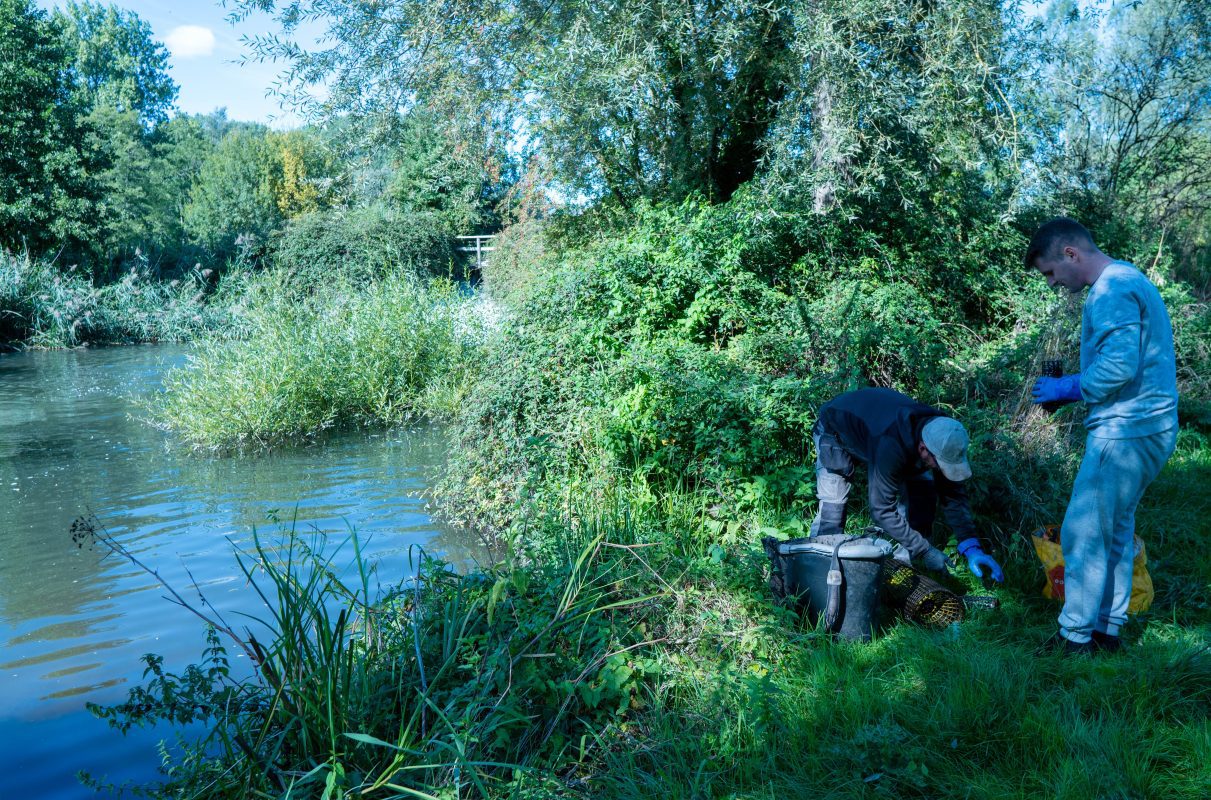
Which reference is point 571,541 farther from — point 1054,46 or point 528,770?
point 1054,46

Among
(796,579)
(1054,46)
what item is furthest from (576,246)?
(796,579)

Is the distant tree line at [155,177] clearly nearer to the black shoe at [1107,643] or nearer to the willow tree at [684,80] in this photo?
the willow tree at [684,80]

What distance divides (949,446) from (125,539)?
758 cm

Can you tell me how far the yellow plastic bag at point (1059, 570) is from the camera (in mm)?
4281

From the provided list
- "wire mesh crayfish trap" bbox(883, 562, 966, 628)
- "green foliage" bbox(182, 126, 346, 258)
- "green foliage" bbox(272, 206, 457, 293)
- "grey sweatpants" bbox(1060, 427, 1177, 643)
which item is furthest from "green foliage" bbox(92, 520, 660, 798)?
"green foliage" bbox(182, 126, 346, 258)

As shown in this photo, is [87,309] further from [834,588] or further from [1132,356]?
[1132,356]

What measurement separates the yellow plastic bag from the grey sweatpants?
1.05ft

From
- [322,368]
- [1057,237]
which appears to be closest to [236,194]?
[322,368]

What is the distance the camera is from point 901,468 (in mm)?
4422

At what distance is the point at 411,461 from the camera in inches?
426

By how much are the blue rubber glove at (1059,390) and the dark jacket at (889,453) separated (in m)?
0.62

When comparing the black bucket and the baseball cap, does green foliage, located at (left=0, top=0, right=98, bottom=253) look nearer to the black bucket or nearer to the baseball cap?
the black bucket

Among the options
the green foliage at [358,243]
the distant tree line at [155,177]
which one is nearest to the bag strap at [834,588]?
the distant tree line at [155,177]

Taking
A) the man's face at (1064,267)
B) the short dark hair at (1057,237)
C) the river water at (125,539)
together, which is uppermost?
the short dark hair at (1057,237)
